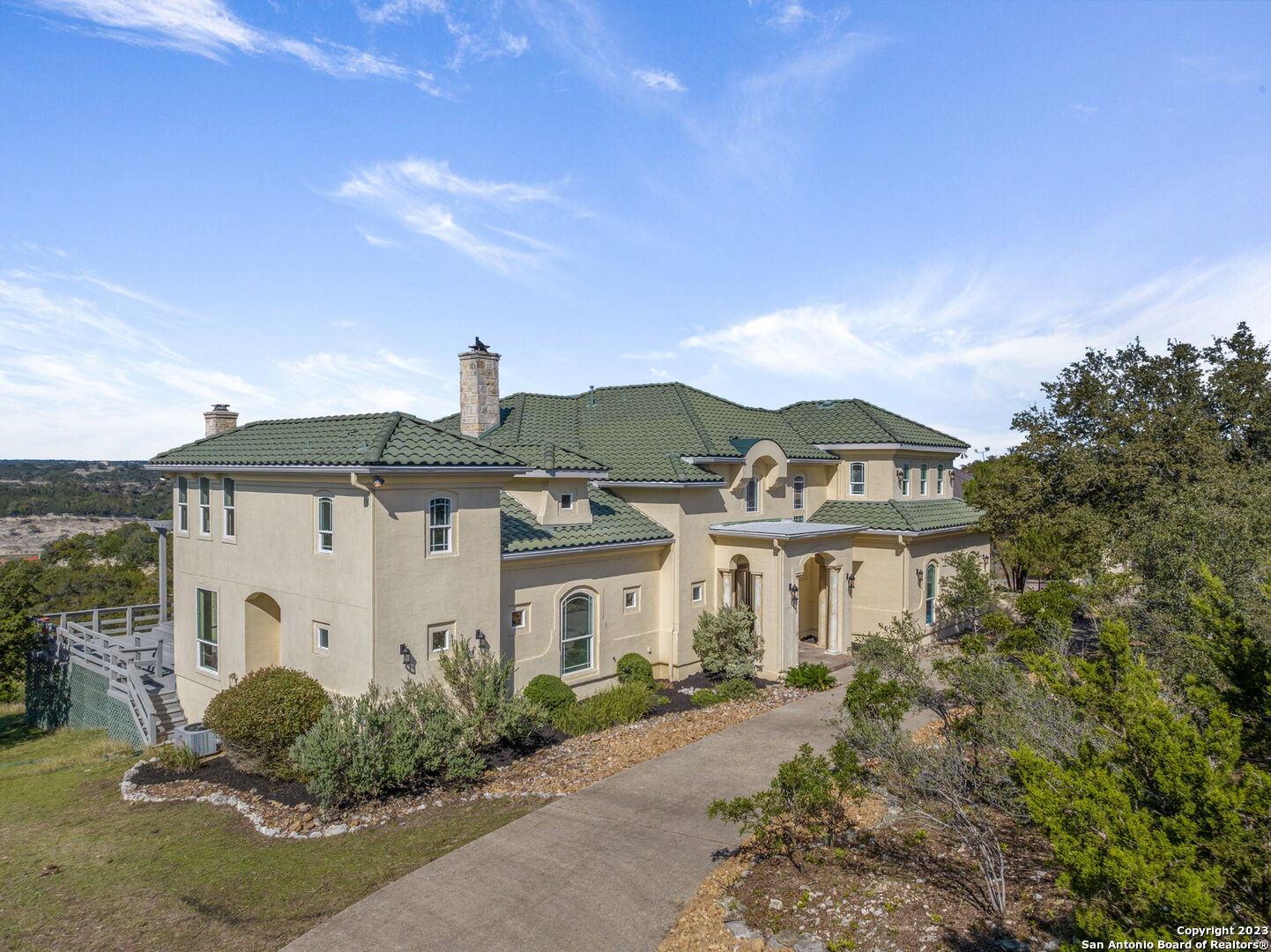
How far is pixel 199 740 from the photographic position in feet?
51.5

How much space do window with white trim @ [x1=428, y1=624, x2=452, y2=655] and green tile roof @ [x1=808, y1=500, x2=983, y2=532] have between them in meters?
14.8

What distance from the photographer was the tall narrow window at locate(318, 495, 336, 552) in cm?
1502

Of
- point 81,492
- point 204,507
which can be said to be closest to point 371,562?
point 204,507

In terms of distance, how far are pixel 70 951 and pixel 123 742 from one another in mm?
12776

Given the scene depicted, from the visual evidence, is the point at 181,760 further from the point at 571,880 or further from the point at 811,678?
the point at 811,678

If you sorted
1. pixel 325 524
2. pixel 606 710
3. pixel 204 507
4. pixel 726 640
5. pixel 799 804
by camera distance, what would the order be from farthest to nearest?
1. pixel 726 640
2. pixel 204 507
3. pixel 606 710
4. pixel 325 524
5. pixel 799 804

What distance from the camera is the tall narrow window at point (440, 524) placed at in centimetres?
1496

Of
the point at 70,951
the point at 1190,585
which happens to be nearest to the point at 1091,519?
the point at 1190,585

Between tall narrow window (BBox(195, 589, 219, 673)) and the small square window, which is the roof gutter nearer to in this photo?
the small square window


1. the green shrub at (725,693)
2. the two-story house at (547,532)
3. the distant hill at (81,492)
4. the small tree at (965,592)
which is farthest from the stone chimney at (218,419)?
the distant hill at (81,492)

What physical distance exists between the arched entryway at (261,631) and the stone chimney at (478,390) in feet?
24.7

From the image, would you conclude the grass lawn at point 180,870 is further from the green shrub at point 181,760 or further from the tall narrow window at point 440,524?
the tall narrow window at point 440,524

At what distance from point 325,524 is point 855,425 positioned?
18809 mm

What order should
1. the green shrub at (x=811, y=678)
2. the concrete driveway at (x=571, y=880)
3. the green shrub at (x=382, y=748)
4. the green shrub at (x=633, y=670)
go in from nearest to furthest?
the concrete driveway at (x=571, y=880) → the green shrub at (x=382, y=748) → the green shrub at (x=633, y=670) → the green shrub at (x=811, y=678)
